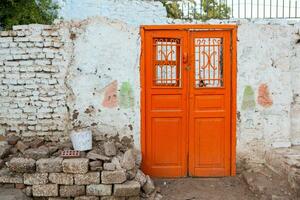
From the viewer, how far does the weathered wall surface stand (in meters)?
5.95

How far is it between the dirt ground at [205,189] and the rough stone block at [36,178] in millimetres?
1597

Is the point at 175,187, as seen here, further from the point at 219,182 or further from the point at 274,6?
the point at 274,6

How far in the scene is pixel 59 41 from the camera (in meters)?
5.94

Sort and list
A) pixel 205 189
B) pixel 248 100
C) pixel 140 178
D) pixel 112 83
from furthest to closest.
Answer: pixel 248 100 → pixel 112 83 → pixel 205 189 → pixel 140 178

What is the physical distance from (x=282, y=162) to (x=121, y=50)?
2838mm

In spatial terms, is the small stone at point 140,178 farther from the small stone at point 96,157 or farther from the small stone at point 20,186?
the small stone at point 20,186

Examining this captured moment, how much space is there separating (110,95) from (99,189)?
54.3 inches

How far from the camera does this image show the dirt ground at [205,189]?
5.71 metres

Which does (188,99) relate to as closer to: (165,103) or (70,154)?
(165,103)

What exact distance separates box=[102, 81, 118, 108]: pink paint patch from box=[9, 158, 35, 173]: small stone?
131 centimetres

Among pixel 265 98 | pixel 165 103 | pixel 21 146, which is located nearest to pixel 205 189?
pixel 165 103

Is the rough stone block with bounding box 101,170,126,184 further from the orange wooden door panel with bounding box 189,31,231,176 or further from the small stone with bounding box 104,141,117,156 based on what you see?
the orange wooden door panel with bounding box 189,31,231,176

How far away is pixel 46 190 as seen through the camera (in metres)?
5.39

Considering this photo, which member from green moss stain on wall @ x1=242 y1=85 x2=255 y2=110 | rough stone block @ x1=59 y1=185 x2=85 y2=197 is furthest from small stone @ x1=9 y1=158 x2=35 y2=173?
green moss stain on wall @ x1=242 y1=85 x2=255 y2=110
